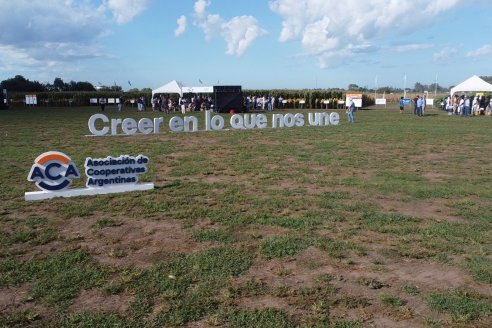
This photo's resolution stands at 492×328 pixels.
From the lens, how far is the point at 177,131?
2094cm

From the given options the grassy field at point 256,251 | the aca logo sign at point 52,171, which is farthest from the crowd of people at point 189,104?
the aca logo sign at point 52,171

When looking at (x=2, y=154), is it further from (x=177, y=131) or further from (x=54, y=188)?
(x=177, y=131)

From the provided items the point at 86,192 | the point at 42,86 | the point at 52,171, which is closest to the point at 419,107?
the point at 86,192

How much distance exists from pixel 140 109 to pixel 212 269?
4619cm

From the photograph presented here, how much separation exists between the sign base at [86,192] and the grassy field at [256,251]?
0.19 meters

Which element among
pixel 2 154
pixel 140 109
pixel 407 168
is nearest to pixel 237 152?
pixel 407 168

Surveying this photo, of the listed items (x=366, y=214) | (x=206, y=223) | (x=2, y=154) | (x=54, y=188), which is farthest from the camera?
(x=2, y=154)

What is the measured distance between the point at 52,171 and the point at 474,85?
1625 inches

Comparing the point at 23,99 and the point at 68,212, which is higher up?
the point at 23,99

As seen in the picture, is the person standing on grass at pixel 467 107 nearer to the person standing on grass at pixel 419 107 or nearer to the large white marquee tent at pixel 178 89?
the person standing on grass at pixel 419 107

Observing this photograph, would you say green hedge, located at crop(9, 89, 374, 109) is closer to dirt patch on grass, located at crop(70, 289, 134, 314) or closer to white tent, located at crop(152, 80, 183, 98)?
white tent, located at crop(152, 80, 183, 98)

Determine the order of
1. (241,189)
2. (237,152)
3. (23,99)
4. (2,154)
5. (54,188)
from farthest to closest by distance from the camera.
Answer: (23,99)
(237,152)
(2,154)
(241,189)
(54,188)

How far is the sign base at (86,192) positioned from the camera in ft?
25.6

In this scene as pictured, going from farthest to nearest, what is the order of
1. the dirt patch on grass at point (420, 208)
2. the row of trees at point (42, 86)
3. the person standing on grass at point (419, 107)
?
1. the row of trees at point (42, 86)
2. the person standing on grass at point (419, 107)
3. the dirt patch on grass at point (420, 208)
